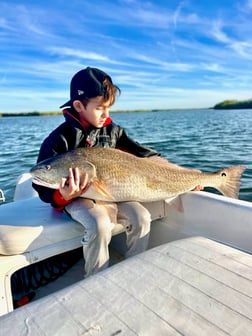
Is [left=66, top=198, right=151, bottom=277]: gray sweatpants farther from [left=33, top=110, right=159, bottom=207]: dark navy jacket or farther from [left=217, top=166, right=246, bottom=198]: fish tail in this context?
[left=217, top=166, right=246, bottom=198]: fish tail

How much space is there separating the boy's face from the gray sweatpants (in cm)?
75

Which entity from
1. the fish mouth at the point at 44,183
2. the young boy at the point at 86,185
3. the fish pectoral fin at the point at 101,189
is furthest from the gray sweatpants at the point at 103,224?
the fish mouth at the point at 44,183

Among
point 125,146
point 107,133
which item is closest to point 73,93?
point 107,133

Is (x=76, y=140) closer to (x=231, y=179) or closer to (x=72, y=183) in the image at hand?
(x=72, y=183)

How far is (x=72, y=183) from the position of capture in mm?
2615

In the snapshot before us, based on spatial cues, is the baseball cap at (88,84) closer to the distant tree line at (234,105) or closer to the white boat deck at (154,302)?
the white boat deck at (154,302)

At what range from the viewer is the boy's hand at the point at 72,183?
2.63 meters

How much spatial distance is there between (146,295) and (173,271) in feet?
0.89

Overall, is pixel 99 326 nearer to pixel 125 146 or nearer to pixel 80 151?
pixel 80 151

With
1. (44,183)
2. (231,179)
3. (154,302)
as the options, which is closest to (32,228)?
(44,183)

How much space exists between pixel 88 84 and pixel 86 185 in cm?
90

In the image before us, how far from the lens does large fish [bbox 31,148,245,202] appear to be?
8.96 feet

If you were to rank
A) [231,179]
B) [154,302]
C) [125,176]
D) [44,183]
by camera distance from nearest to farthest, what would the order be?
[154,302] < [44,183] < [125,176] < [231,179]

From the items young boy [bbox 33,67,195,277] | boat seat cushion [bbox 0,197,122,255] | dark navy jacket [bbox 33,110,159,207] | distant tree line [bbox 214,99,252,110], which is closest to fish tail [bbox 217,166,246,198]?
dark navy jacket [bbox 33,110,159,207]
